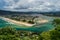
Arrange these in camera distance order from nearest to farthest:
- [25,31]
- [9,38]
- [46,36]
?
[9,38] < [46,36] < [25,31]

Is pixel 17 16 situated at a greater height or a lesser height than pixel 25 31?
greater

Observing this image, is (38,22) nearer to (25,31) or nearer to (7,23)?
(25,31)

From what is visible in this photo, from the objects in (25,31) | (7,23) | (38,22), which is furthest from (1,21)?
(38,22)

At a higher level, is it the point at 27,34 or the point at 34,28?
the point at 34,28

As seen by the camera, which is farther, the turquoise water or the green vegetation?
the turquoise water

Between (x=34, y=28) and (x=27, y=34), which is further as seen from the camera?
(x=34, y=28)

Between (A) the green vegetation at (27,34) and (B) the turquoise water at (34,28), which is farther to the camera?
(B) the turquoise water at (34,28)

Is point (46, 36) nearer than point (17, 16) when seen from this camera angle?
Yes

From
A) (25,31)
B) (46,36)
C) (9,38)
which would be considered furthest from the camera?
(25,31)
